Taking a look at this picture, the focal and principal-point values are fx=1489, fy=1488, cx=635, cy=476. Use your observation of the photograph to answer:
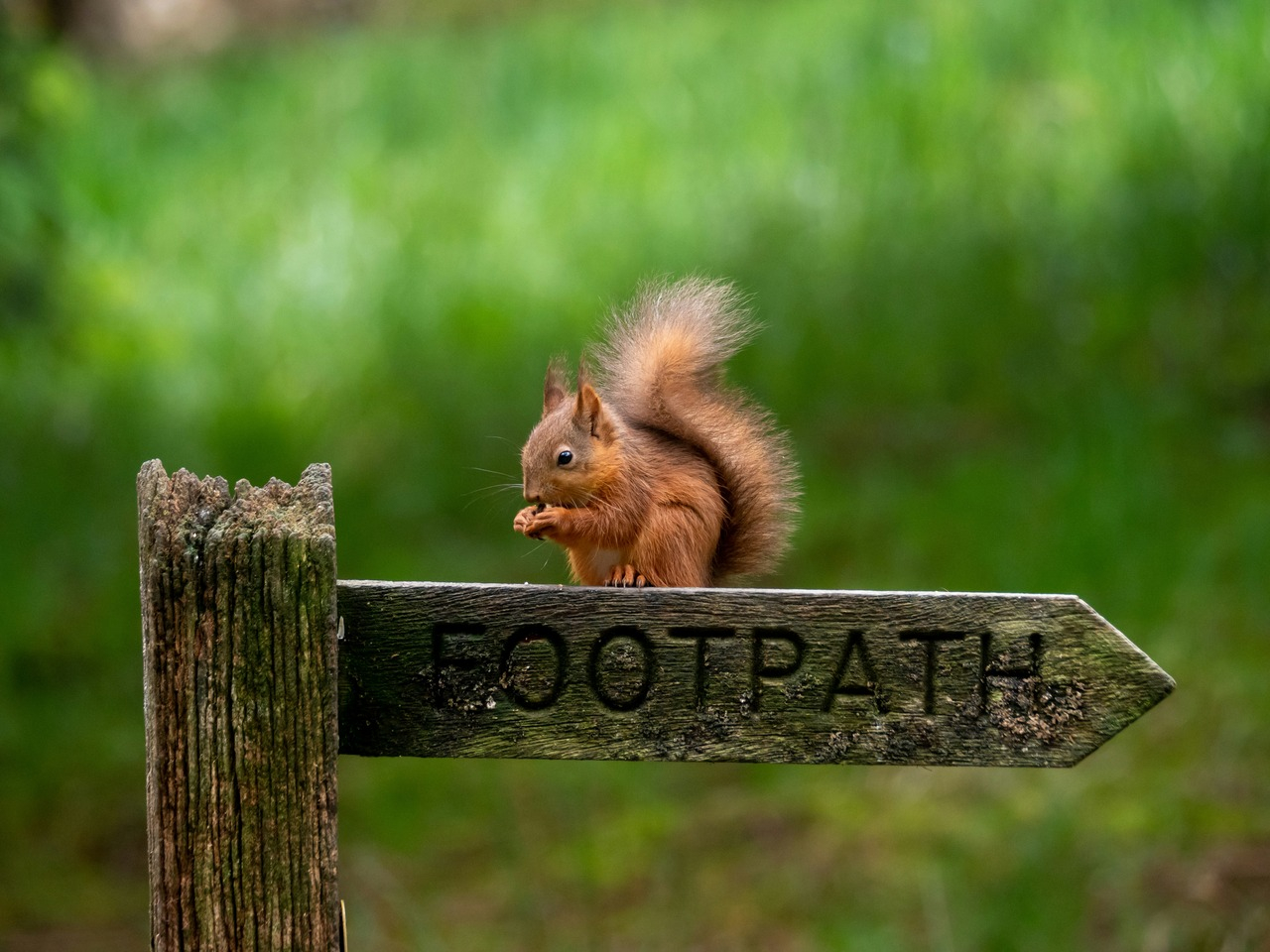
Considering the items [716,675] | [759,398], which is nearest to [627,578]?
[716,675]

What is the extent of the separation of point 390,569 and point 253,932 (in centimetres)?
334

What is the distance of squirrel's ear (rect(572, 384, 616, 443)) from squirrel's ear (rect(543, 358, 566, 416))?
72 mm

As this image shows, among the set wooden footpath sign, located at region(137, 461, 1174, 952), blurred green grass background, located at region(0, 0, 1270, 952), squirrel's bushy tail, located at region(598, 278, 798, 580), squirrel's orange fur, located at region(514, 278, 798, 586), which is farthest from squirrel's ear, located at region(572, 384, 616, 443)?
blurred green grass background, located at region(0, 0, 1270, 952)

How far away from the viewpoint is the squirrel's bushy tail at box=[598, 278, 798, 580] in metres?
1.80

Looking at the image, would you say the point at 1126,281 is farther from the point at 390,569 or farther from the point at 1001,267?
the point at 390,569

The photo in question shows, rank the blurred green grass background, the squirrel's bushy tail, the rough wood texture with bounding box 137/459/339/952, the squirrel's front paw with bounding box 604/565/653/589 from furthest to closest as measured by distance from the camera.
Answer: the blurred green grass background, the squirrel's bushy tail, the squirrel's front paw with bounding box 604/565/653/589, the rough wood texture with bounding box 137/459/339/952

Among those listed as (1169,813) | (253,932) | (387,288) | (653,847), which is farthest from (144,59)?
(253,932)

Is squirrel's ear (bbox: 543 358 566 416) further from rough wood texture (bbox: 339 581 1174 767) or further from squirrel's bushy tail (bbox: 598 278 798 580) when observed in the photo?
rough wood texture (bbox: 339 581 1174 767)

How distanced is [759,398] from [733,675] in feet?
9.53

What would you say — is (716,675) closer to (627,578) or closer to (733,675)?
(733,675)

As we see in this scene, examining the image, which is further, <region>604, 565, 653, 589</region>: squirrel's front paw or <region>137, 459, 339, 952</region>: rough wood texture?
<region>604, 565, 653, 589</region>: squirrel's front paw

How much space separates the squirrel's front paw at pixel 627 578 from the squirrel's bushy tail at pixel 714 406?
14 cm

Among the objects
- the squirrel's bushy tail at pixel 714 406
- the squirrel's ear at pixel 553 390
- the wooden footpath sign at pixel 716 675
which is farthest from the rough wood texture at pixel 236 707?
the squirrel's bushy tail at pixel 714 406

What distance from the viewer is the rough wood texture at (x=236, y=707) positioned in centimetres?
137
